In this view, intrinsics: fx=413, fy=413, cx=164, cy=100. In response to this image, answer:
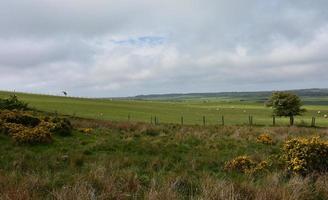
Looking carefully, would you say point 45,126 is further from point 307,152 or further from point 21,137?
point 307,152

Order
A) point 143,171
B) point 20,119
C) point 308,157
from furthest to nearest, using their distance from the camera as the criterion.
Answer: point 20,119 → point 143,171 → point 308,157

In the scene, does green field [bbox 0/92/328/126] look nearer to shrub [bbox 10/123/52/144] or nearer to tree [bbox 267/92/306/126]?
tree [bbox 267/92/306/126]

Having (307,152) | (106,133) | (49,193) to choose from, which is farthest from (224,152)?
(49,193)

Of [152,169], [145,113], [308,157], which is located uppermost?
[308,157]

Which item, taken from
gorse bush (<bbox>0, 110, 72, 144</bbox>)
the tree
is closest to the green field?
the tree

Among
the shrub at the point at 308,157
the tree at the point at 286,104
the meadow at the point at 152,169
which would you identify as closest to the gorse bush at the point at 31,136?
the meadow at the point at 152,169

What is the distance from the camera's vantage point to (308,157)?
13500mm

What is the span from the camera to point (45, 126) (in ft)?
82.8

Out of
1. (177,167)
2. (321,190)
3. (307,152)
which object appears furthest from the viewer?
(177,167)

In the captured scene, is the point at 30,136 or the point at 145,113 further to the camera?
the point at 145,113

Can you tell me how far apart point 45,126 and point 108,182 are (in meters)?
17.0

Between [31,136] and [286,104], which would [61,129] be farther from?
[286,104]

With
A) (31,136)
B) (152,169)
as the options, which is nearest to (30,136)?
(31,136)

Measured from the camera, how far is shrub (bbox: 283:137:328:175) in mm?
13156
